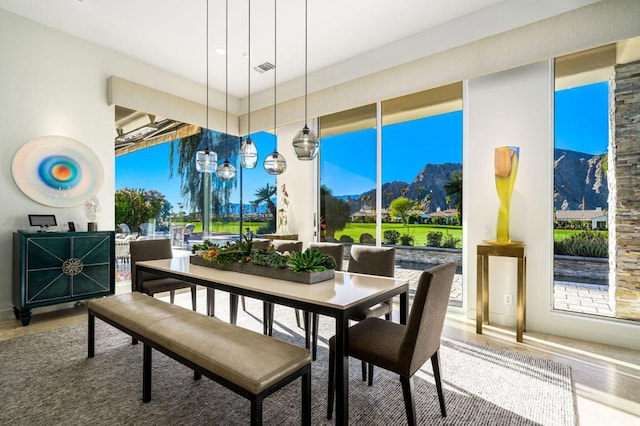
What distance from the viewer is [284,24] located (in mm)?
3625

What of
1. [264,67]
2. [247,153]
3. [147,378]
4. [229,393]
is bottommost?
[229,393]

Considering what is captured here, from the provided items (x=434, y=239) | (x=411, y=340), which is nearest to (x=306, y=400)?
(x=411, y=340)

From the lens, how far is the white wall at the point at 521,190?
314 centimetres

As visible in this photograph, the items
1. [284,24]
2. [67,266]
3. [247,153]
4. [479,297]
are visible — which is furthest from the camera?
[284,24]

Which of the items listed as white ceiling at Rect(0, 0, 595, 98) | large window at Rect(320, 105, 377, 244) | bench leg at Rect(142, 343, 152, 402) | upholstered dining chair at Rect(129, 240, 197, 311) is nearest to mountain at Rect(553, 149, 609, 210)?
white ceiling at Rect(0, 0, 595, 98)

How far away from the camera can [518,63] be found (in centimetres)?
315

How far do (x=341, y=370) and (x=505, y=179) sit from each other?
8.38 feet

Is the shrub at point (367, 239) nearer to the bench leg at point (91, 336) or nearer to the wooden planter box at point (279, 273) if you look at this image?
the wooden planter box at point (279, 273)

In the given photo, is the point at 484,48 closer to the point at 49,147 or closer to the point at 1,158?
the point at 49,147

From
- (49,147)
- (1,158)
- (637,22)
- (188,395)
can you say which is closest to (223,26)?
(49,147)

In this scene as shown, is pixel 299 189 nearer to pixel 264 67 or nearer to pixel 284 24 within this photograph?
pixel 264 67

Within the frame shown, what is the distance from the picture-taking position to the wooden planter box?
2.15m

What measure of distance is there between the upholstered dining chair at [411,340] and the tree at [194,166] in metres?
4.38

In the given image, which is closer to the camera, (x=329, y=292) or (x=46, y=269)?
(x=329, y=292)
